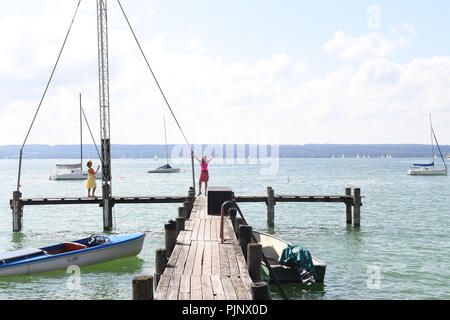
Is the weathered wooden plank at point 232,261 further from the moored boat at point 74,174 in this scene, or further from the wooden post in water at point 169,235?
the moored boat at point 74,174

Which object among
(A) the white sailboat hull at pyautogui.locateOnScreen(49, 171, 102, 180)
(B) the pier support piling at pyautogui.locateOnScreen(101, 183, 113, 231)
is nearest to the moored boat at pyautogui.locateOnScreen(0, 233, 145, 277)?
(B) the pier support piling at pyautogui.locateOnScreen(101, 183, 113, 231)

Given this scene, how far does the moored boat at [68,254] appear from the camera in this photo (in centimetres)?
1634

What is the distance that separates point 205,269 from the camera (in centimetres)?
1007

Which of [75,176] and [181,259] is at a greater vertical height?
[181,259]

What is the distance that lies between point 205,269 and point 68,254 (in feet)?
28.8

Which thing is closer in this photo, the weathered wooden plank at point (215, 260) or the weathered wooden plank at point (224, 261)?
the weathered wooden plank at point (224, 261)

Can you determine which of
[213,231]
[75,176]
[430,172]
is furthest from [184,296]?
[430,172]

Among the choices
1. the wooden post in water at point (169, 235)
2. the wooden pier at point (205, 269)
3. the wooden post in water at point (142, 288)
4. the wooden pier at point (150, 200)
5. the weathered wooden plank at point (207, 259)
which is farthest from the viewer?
the wooden pier at point (150, 200)

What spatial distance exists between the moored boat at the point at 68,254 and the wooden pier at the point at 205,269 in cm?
462

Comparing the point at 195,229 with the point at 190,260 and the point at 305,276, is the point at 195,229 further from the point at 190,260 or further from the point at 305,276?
the point at 190,260

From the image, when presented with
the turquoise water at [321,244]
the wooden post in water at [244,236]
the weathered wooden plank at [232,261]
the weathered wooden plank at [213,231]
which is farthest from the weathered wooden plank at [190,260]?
the turquoise water at [321,244]

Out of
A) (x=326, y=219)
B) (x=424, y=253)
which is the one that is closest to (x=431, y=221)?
(x=326, y=219)

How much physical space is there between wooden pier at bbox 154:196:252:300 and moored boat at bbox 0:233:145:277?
15.2ft

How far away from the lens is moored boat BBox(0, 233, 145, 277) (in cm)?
1634
